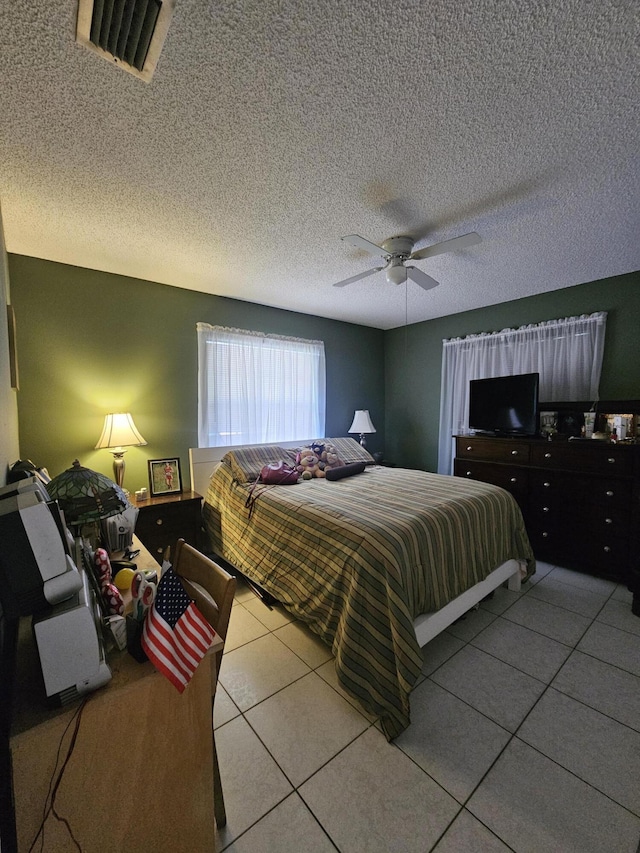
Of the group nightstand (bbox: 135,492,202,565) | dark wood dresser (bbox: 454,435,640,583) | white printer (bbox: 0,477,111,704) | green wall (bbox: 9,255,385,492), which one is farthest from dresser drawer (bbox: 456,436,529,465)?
white printer (bbox: 0,477,111,704)

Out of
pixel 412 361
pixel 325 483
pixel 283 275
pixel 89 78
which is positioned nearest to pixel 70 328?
pixel 283 275

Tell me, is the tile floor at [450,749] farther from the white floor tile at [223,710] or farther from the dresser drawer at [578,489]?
the dresser drawer at [578,489]

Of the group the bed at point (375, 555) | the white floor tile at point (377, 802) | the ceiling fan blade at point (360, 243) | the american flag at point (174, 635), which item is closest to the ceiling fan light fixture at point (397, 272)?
the ceiling fan blade at point (360, 243)

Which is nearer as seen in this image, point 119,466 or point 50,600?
point 50,600

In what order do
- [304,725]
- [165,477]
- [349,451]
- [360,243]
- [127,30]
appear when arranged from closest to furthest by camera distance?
[127,30], [304,725], [360,243], [165,477], [349,451]

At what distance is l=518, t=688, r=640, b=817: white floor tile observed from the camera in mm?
1269

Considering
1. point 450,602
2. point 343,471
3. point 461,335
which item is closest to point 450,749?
point 450,602

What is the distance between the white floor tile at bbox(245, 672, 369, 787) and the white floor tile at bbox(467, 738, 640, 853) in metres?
0.52

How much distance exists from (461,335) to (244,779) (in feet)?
13.8

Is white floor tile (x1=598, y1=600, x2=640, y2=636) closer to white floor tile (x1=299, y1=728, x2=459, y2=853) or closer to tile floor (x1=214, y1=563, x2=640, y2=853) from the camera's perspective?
tile floor (x1=214, y1=563, x2=640, y2=853)

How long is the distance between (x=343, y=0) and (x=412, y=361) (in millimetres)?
3912

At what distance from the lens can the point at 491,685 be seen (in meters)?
1.71

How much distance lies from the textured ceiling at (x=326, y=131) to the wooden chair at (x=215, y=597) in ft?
5.45

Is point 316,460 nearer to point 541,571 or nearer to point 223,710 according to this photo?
point 223,710
